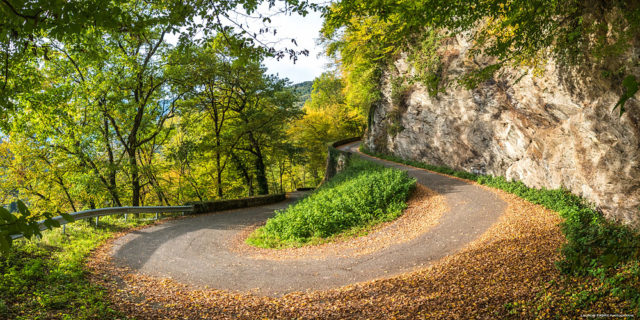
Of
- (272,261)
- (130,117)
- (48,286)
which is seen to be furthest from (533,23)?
(130,117)

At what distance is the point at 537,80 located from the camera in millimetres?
12039

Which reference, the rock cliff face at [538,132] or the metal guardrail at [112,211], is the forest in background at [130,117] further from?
the rock cliff face at [538,132]

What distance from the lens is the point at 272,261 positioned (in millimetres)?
9469

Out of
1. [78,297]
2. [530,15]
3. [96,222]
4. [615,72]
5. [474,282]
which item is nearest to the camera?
[78,297]

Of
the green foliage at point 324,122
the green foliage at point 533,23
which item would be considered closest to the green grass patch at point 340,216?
the green foliage at point 533,23

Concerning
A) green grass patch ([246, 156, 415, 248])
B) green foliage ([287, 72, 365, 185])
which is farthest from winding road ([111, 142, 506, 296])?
green foliage ([287, 72, 365, 185])

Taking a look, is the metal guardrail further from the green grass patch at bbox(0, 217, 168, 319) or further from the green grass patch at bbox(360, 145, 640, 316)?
the green grass patch at bbox(360, 145, 640, 316)

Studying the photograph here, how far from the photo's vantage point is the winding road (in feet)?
25.5

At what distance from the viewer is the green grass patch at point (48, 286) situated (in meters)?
4.68

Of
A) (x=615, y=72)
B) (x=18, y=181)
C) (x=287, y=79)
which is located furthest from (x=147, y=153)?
(x=615, y=72)

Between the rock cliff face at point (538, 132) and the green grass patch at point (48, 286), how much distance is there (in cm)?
1229

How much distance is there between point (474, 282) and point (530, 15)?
5.92m

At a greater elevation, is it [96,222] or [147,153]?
[147,153]

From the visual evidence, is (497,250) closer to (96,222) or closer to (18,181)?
(96,222)
